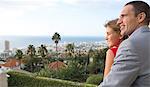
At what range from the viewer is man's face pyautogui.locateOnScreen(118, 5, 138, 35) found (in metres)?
1.02

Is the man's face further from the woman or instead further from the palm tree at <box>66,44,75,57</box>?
the palm tree at <box>66,44,75,57</box>

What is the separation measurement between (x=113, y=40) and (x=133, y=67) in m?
0.76

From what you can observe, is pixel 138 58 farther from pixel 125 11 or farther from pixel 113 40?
pixel 113 40

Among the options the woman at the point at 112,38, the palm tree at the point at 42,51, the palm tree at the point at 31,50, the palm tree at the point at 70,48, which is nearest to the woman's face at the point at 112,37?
the woman at the point at 112,38

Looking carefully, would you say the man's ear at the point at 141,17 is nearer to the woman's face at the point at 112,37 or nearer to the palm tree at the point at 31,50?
the woman's face at the point at 112,37

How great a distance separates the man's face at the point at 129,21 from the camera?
3.35ft

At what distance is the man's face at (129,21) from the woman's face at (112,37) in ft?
1.80

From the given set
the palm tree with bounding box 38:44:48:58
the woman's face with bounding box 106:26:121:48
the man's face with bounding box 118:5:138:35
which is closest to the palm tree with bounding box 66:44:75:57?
the palm tree with bounding box 38:44:48:58

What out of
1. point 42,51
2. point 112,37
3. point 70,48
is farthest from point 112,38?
point 70,48

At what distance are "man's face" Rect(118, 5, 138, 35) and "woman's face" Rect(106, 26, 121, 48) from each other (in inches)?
21.6

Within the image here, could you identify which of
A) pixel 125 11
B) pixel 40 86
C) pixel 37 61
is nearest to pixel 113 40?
pixel 125 11

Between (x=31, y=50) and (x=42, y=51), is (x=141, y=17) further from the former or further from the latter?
(x=42, y=51)

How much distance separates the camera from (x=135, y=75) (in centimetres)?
95

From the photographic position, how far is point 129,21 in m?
1.03
